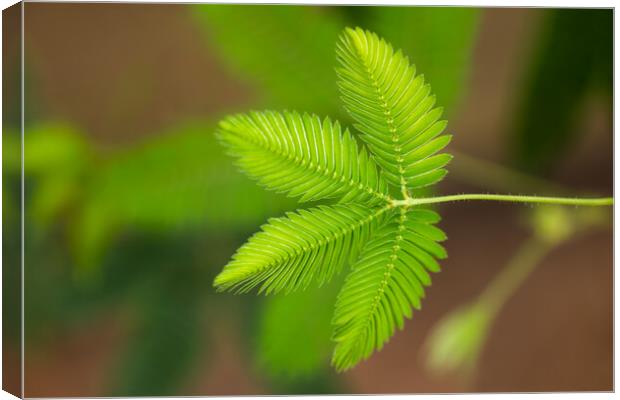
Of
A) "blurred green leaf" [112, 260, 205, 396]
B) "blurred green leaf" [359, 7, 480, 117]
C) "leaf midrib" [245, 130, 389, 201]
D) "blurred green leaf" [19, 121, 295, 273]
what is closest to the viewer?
"leaf midrib" [245, 130, 389, 201]

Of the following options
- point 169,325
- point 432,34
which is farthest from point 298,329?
point 432,34

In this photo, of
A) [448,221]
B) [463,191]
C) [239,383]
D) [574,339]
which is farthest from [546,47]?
[239,383]

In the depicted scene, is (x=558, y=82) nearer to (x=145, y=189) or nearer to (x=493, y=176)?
(x=493, y=176)

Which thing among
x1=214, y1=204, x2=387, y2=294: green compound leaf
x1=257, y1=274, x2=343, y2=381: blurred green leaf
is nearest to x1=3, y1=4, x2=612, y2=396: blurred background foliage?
x1=257, y1=274, x2=343, y2=381: blurred green leaf

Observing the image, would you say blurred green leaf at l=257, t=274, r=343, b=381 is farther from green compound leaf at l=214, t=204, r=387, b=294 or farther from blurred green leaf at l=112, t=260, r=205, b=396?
green compound leaf at l=214, t=204, r=387, b=294

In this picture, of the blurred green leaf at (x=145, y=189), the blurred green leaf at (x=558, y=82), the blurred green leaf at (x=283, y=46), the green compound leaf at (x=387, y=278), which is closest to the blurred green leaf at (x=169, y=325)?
the blurred green leaf at (x=145, y=189)

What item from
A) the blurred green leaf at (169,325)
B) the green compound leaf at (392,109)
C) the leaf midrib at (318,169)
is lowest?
the blurred green leaf at (169,325)

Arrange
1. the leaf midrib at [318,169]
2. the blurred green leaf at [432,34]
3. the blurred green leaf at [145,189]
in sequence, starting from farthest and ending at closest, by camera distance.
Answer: the blurred green leaf at [145,189] < the blurred green leaf at [432,34] < the leaf midrib at [318,169]

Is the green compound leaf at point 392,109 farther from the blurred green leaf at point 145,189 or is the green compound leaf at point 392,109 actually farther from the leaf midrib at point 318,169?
the blurred green leaf at point 145,189
